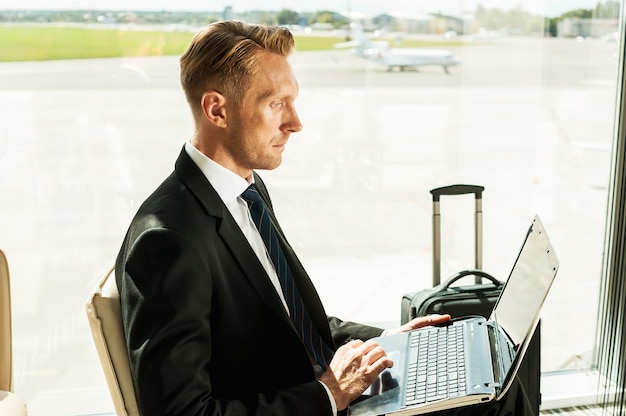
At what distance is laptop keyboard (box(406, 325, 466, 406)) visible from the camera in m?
1.53

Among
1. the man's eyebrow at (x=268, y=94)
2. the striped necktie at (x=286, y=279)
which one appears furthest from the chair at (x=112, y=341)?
the man's eyebrow at (x=268, y=94)

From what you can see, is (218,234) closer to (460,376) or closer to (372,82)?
(460,376)

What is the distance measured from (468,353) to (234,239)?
1.86 ft

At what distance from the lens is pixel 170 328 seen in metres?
1.39

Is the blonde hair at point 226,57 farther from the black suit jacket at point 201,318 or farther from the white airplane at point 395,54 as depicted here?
the white airplane at point 395,54

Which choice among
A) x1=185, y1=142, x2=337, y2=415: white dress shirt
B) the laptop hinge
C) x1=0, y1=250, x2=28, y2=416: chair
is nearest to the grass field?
x1=0, y1=250, x2=28, y2=416: chair

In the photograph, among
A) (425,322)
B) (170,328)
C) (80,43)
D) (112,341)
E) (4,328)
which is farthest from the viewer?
(80,43)

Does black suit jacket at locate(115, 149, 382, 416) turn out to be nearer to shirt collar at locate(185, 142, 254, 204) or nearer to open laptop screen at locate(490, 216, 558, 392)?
shirt collar at locate(185, 142, 254, 204)

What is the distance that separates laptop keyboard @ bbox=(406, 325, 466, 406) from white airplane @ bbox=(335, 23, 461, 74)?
4.48 feet

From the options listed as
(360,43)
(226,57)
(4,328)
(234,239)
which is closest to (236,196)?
(234,239)

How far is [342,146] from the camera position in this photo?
297 centimetres

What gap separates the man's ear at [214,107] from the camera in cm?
163

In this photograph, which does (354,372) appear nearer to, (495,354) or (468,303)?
(495,354)

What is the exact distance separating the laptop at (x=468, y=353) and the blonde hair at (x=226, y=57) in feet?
2.19
